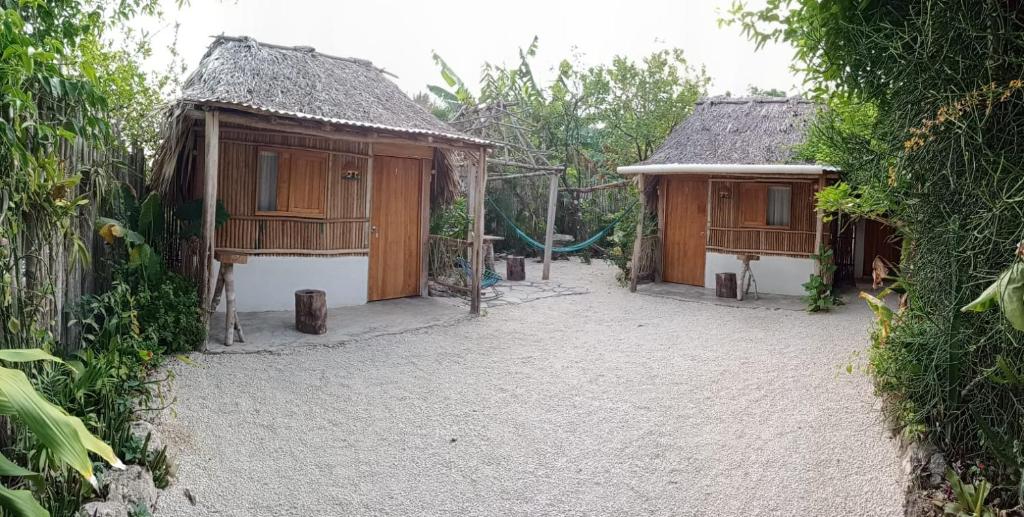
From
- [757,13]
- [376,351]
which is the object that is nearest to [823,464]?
Answer: [757,13]

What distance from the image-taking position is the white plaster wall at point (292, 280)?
7.68 metres

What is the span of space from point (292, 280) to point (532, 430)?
4.27 metres

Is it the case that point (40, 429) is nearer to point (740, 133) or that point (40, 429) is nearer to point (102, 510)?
point (102, 510)

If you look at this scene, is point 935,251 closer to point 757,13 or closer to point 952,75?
point 952,75

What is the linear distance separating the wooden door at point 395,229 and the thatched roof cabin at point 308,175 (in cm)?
1

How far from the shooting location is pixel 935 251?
345cm

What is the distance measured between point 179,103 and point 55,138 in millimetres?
3232

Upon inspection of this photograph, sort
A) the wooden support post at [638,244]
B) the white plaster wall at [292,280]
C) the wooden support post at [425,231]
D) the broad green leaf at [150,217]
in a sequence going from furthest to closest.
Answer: the wooden support post at [638,244] < the wooden support post at [425,231] < the white plaster wall at [292,280] < the broad green leaf at [150,217]

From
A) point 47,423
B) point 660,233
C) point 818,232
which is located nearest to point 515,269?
point 660,233

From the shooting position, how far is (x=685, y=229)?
11523mm

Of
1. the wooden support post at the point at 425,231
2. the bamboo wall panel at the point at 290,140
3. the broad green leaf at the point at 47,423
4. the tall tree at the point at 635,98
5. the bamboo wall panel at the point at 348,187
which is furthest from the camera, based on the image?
the tall tree at the point at 635,98

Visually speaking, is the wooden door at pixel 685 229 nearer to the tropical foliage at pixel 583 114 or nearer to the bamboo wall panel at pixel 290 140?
the tropical foliage at pixel 583 114

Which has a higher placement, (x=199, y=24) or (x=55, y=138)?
(x=199, y=24)

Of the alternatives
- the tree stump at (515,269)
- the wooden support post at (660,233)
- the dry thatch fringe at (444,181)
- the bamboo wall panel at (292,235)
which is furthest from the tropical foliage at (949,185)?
the tree stump at (515,269)
